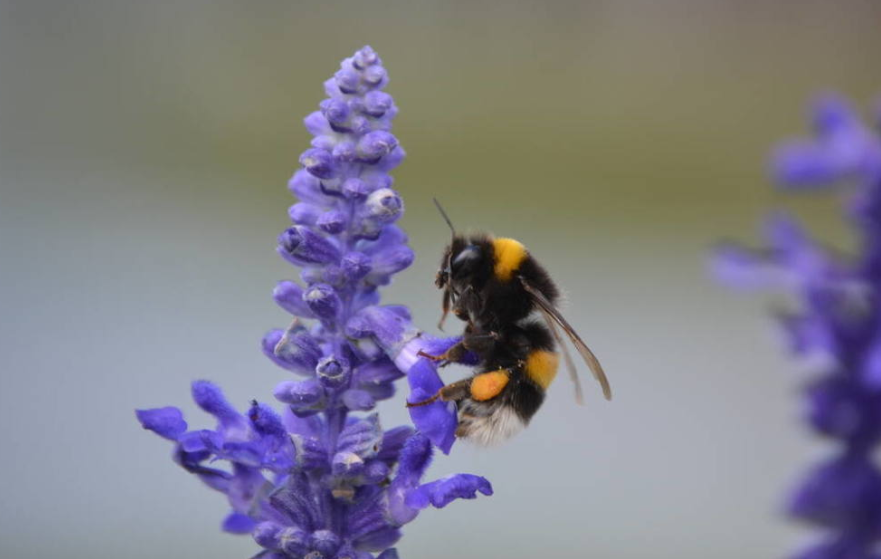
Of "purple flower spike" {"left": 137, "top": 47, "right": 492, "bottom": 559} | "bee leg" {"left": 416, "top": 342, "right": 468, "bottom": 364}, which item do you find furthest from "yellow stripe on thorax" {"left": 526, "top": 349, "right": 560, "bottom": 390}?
"purple flower spike" {"left": 137, "top": 47, "right": 492, "bottom": 559}

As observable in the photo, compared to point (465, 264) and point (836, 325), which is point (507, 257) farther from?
point (836, 325)

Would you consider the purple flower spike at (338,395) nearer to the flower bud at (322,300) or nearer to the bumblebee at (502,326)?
the flower bud at (322,300)

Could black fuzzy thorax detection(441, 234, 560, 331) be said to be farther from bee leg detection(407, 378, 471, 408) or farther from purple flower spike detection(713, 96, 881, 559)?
purple flower spike detection(713, 96, 881, 559)

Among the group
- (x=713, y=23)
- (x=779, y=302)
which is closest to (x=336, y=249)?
(x=779, y=302)

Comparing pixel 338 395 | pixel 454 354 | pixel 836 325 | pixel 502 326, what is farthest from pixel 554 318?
pixel 836 325

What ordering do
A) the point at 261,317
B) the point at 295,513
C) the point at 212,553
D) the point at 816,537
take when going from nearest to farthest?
the point at 816,537 < the point at 295,513 < the point at 212,553 < the point at 261,317

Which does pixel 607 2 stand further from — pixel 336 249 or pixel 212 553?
pixel 336 249
